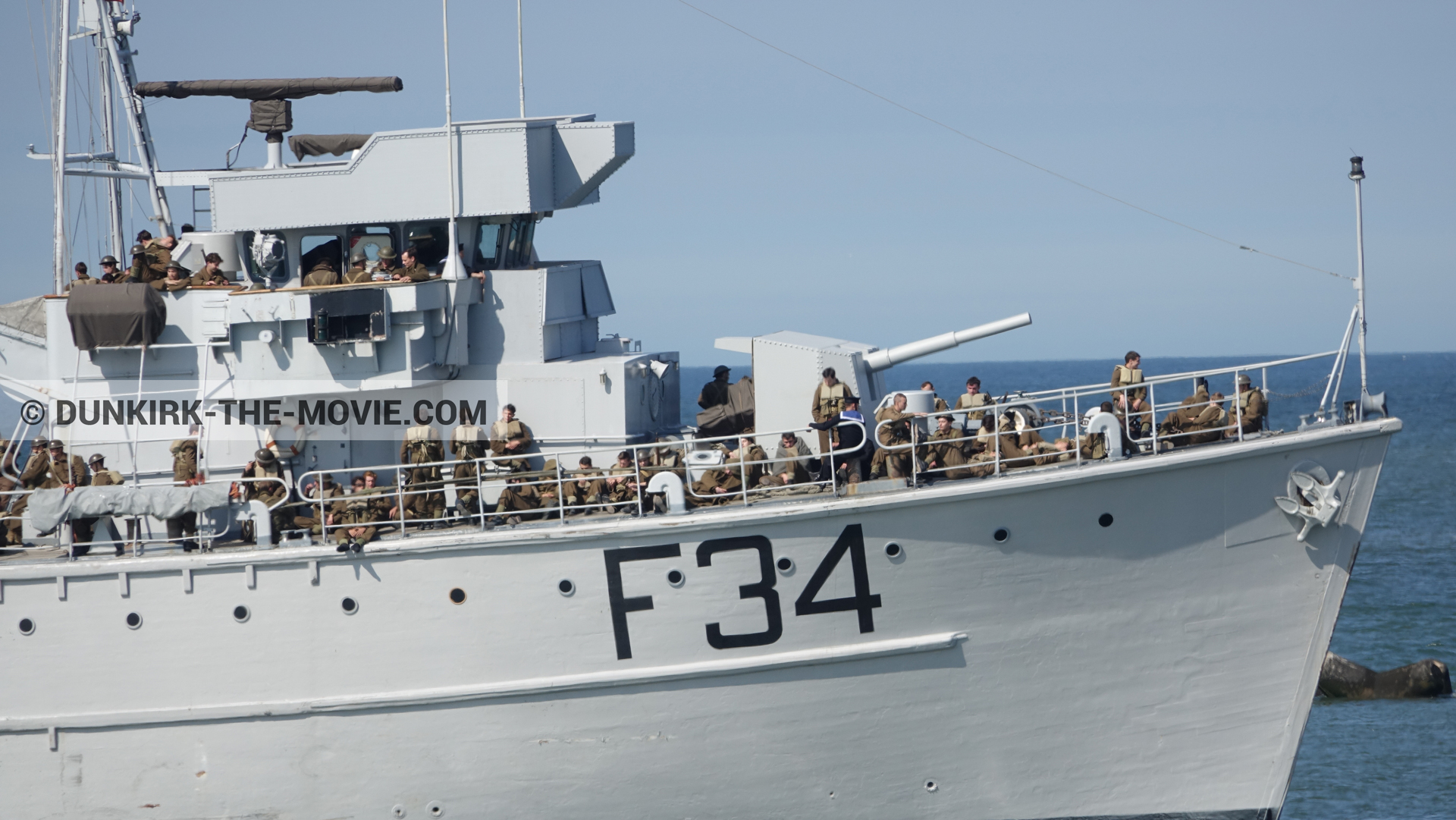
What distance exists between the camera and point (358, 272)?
586 inches

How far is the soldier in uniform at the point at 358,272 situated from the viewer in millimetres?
14867

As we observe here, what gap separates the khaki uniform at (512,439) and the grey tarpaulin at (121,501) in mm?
2789

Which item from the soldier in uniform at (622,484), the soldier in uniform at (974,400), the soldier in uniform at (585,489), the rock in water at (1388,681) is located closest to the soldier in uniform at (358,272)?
the soldier in uniform at (585,489)

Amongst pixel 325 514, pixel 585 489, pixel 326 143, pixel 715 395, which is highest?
pixel 326 143

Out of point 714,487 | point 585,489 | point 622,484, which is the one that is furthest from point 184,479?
point 714,487

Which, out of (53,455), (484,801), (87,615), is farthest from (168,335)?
(484,801)

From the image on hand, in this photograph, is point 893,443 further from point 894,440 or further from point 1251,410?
point 1251,410

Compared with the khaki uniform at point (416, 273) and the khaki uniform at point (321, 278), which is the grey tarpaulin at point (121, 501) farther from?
the khaki uniform at point (416, 273)

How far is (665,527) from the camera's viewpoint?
12539 mm

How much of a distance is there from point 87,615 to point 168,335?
11.1 feet

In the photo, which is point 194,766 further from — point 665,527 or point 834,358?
point 834,358

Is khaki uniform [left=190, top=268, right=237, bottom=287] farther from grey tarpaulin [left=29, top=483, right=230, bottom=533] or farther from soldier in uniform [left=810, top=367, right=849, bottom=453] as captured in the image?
soldier in uniform [left=810, top=367, right=849, bottom=453]

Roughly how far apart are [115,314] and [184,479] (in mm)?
2017

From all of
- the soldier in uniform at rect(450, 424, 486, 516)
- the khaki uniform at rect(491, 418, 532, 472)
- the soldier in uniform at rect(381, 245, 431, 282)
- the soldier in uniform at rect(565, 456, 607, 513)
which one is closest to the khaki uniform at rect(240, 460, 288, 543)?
the soldier in uniform at rect(450, 424, 486, 516)
